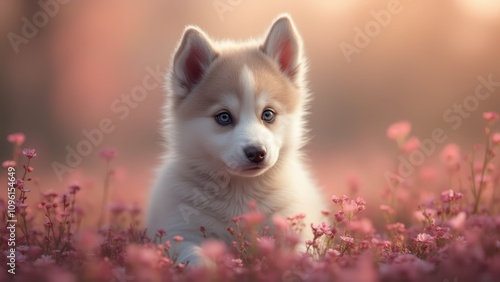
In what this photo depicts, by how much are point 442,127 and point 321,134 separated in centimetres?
148

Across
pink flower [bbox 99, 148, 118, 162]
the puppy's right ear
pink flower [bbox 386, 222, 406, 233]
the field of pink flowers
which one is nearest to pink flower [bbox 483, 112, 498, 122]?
the field of pink flowers

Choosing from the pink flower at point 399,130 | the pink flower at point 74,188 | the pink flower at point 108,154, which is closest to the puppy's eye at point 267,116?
the pink flower at point 399,130

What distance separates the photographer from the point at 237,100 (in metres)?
3.46

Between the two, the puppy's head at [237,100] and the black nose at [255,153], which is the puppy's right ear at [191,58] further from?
the black nose at [255,153]

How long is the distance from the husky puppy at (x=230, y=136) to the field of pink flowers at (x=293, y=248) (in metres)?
0.25

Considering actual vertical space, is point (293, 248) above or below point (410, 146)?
below

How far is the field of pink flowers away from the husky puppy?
0.25m

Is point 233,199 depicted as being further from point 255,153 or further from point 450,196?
point 450,196

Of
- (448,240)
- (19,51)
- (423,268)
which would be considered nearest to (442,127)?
(448,240)

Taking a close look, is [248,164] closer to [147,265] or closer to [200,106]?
[200,106]

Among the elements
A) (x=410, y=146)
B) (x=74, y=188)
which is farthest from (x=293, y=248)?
(x=410, y=146)

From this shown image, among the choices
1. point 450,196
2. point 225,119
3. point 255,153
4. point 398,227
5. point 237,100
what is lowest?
point 398,227

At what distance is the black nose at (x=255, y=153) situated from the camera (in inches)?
124

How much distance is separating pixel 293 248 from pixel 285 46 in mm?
2003
